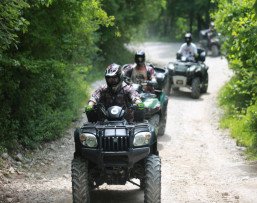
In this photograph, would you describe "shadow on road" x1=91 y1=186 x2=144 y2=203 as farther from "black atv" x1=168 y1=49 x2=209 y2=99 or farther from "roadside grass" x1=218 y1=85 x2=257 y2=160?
"black atv" x1=168 y1=49 x2=209 y2=99

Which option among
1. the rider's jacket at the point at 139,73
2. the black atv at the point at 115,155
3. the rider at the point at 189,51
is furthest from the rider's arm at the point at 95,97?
the rider at the point at 189,51

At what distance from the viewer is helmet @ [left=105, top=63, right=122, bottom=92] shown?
25.3 feet

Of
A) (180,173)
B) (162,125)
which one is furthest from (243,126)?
(180,173)

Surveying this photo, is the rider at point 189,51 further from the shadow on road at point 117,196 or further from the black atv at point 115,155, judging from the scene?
the black atv at point 115,155

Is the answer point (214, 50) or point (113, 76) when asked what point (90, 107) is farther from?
point (214, 50)

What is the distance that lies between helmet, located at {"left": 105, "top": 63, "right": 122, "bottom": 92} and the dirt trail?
1.76m

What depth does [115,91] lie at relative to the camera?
7.98m

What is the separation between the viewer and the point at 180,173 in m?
9.80

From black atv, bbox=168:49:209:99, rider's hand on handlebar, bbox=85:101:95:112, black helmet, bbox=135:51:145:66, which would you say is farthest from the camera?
black atv, bbox=168:49:209:99

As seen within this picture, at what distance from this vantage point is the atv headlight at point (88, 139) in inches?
274

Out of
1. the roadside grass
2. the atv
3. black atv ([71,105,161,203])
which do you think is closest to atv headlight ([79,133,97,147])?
black atv ([71,105,161,203])

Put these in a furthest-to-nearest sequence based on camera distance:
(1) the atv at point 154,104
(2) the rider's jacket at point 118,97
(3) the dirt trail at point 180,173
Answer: (1) the atv at point 154,104, (3) the dirt trail at point 180,173, (2) the rider's jacket at point 118,97

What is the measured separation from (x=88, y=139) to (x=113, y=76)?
1.17 meters

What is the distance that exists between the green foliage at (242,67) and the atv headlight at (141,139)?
3.37 metres
